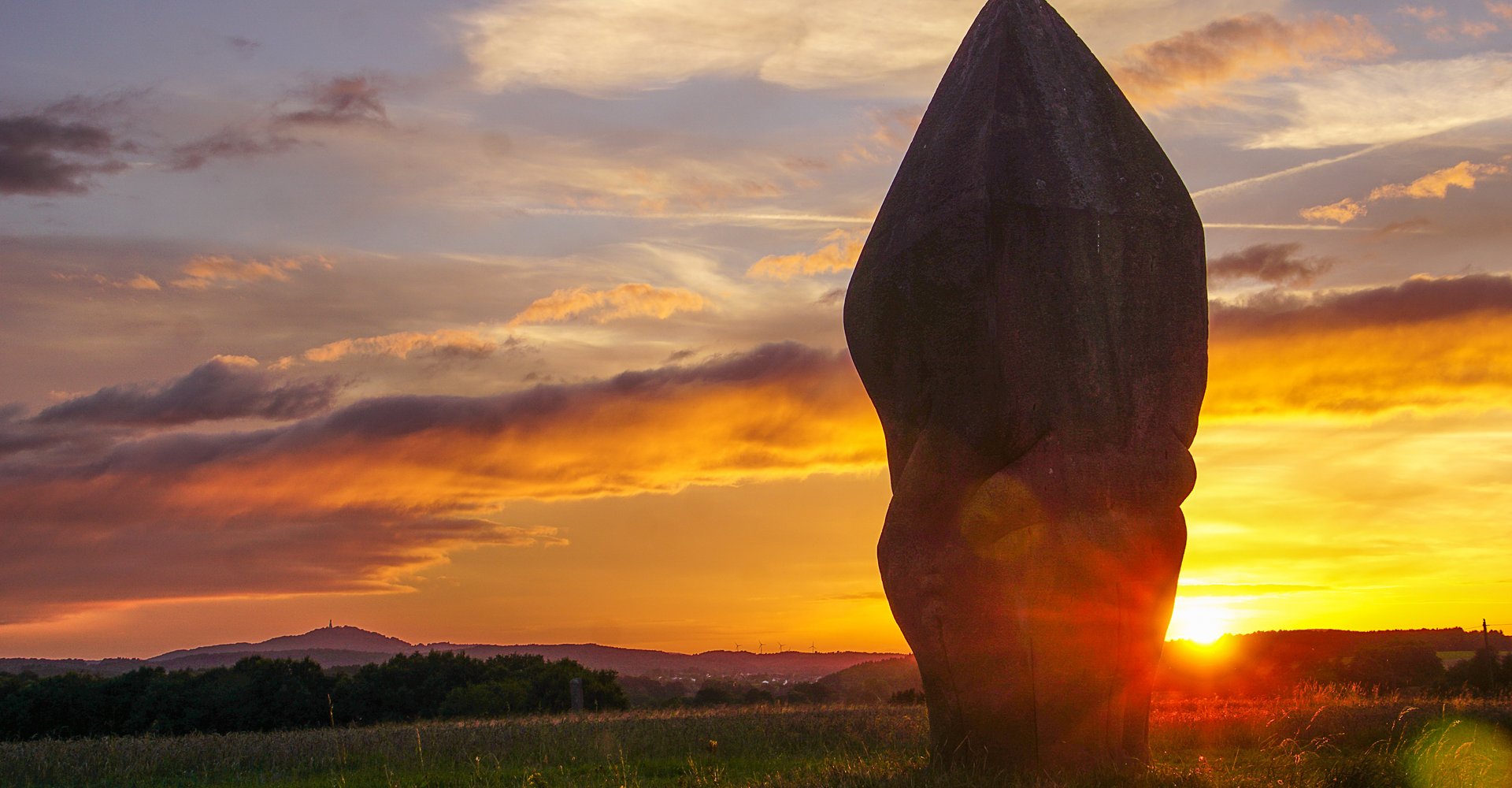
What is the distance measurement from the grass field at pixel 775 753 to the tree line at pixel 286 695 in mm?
10684

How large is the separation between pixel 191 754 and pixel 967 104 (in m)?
14.7

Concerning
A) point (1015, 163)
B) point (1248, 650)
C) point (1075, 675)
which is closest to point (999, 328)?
point (1015, 163)

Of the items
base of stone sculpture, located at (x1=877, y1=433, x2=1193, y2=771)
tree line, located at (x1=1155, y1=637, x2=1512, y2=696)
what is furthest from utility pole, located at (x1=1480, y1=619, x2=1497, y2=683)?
base of stone sculpture, located at (x1=877, y1=433, x2=1193, y2=771)

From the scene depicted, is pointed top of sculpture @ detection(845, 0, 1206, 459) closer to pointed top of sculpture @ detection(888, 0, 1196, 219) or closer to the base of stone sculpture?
pointed top of sculpture @ detection(888, 0, 1196, 219)

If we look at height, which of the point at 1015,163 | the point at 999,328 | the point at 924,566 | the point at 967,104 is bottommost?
the point at 924,566

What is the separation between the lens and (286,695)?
32.1 metres

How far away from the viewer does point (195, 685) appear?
32.1 m

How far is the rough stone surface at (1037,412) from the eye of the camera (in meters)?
11.1

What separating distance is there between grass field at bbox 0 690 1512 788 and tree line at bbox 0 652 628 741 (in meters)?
10.7

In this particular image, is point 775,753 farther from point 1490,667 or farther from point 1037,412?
point 1490,667

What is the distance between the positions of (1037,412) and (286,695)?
26.6m

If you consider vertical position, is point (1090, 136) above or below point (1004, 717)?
above

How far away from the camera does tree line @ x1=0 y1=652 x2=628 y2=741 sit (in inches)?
1200

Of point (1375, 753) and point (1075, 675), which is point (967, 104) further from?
point (1375, 753)
